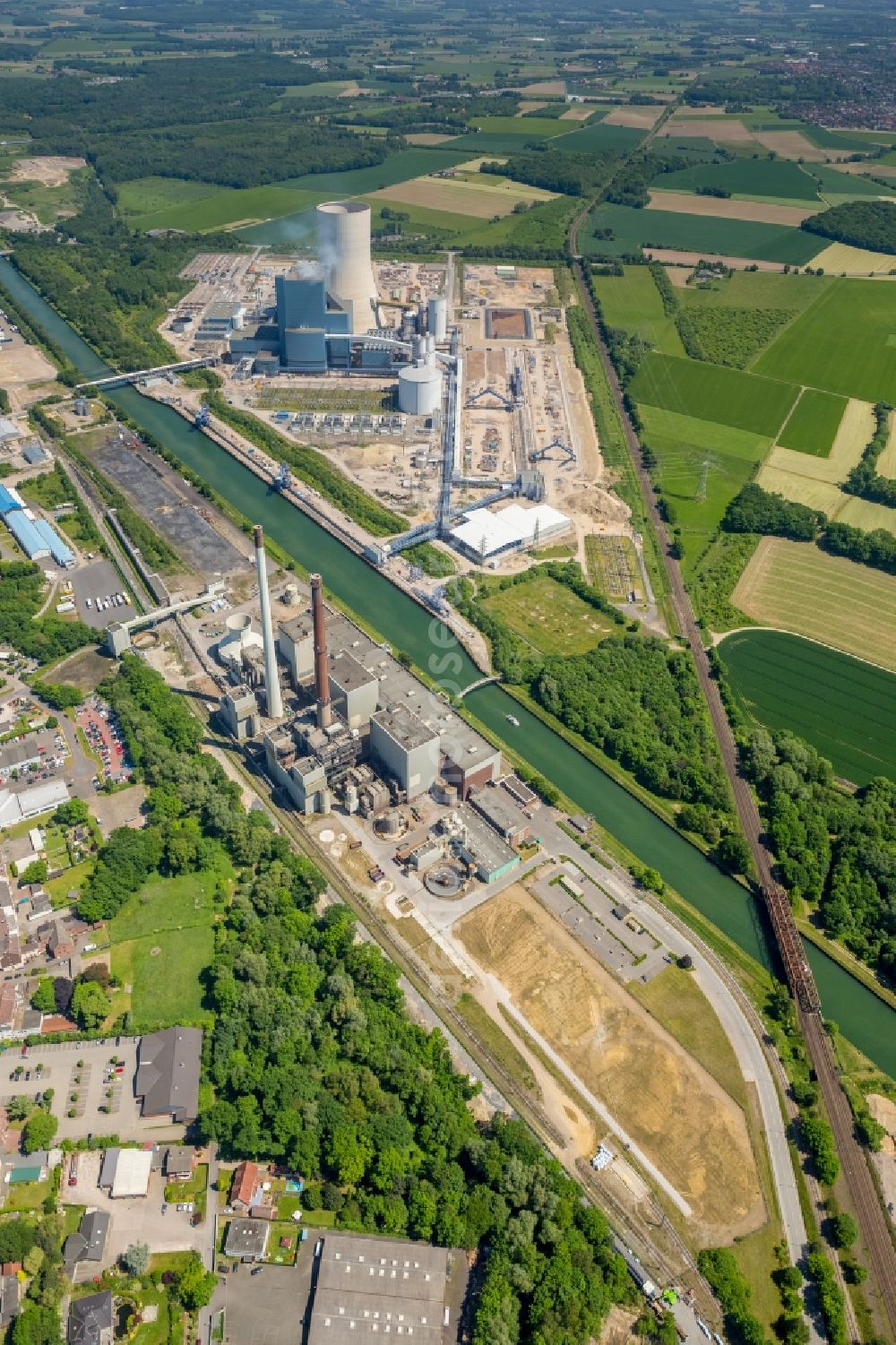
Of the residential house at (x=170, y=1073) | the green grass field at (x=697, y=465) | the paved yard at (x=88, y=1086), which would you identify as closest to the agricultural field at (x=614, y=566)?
the green grass field at (x=697, y=465)

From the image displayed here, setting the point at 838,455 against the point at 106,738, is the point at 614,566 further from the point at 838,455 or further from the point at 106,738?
the point at 106,738

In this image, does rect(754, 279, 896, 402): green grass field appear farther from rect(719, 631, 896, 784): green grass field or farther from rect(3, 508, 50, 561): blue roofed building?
rect(3, 508, 50, 561): blue roofed building

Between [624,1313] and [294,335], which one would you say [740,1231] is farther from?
[294,335]

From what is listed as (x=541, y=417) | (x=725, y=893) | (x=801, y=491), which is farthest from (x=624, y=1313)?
(x=541, y=417)

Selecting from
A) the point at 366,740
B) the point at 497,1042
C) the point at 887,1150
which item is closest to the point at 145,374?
the point at 366,740

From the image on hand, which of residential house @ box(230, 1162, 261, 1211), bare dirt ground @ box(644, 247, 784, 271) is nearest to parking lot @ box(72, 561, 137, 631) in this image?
residential house @ box(230, 1162, 261, 1211)
